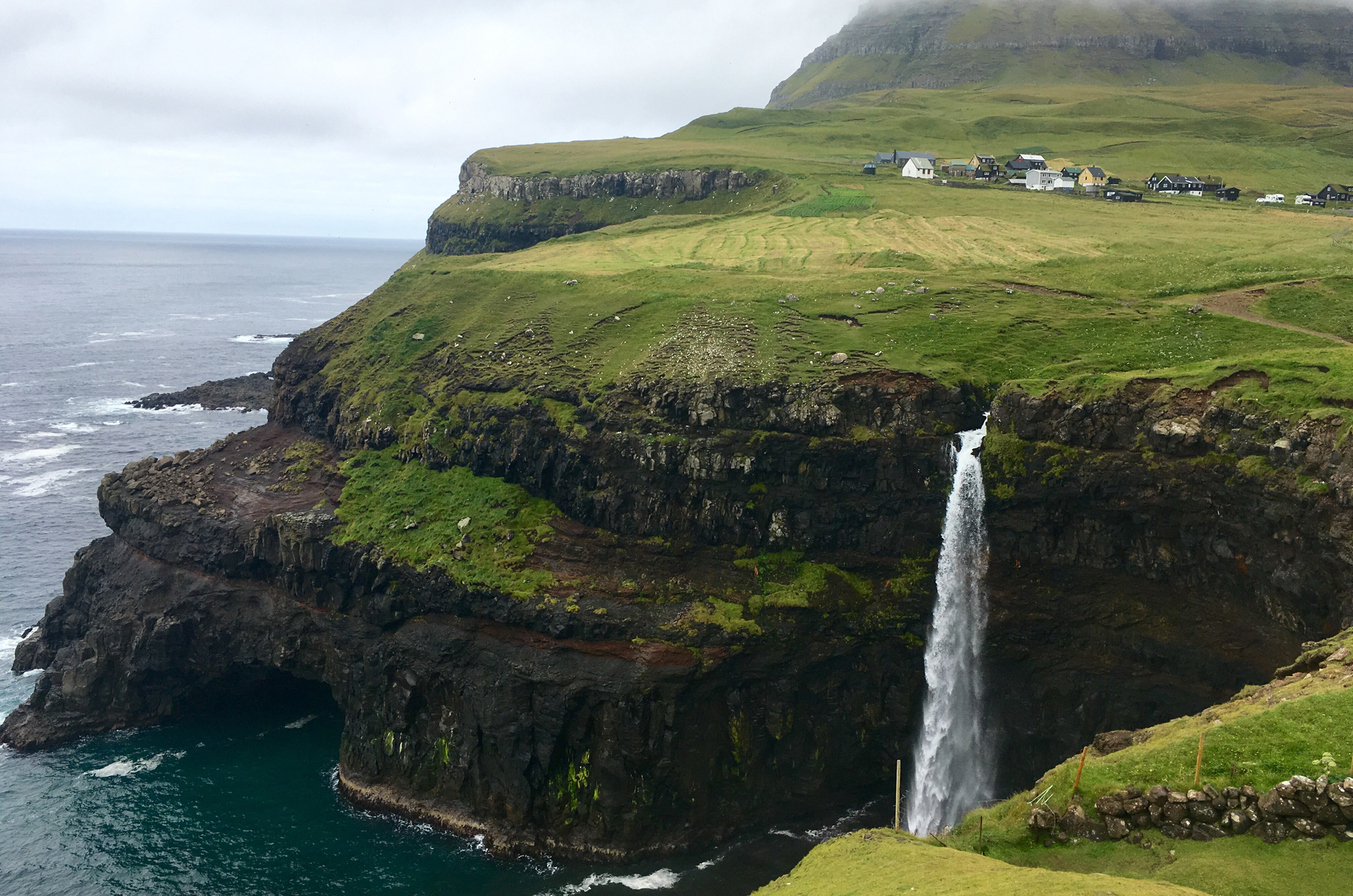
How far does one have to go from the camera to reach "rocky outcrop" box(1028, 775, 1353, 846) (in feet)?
86.4

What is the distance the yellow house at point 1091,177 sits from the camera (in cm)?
12469

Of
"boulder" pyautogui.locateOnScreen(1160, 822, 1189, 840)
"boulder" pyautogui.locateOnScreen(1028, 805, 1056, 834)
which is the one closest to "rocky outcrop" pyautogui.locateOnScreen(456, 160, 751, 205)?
"boulder" pyautogui.locateOnScreen(1028, 805, 1056, 834)

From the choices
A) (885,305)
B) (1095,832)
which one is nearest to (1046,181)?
(885,305)

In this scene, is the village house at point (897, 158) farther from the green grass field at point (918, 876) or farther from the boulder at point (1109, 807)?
the boulder at point (1109, 807)

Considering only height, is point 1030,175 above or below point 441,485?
above

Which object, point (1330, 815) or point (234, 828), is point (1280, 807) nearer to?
point (1330, 815)

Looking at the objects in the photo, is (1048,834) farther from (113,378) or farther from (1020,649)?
(113,378)

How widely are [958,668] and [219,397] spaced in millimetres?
115817

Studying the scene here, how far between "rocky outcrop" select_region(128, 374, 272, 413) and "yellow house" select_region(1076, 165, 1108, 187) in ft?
386

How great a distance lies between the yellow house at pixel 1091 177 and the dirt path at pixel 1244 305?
61.0 m

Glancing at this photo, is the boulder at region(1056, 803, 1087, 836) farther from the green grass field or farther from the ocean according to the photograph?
the ocean

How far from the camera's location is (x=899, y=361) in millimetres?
62156

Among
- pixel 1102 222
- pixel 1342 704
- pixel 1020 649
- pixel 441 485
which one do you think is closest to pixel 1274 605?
pixel 1020 649

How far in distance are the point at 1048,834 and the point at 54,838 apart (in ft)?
177
